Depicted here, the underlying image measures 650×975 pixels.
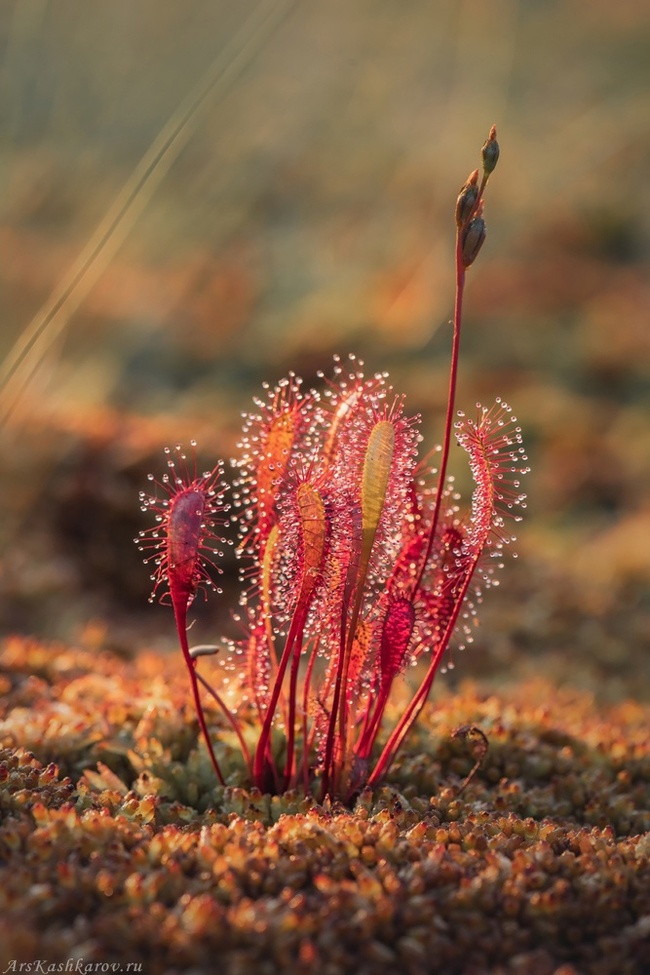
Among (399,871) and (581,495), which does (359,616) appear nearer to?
(399,871)


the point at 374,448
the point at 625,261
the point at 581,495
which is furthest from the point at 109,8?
the point at 625,261

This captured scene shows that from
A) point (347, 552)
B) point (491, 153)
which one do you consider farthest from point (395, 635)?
point (491, 153)

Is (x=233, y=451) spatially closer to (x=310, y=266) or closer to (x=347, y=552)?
(x=347, y=552)

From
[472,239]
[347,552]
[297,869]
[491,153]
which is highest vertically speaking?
[491,153]

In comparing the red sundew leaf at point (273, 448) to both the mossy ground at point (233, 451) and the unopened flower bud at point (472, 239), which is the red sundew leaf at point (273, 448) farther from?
the mossy ground at point (233, 451)

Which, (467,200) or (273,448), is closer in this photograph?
(467,200)

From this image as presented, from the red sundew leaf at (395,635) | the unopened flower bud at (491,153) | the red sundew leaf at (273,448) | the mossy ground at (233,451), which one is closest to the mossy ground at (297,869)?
the mossy ground at (233,451)

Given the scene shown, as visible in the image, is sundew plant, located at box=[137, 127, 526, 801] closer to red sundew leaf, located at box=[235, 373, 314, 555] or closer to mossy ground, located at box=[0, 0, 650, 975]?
red sundew leaf, located at box=[235, 373, 314, 555]
